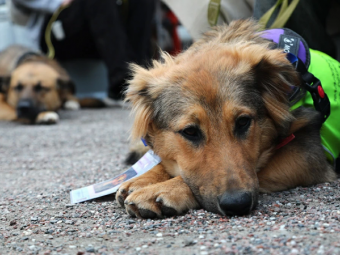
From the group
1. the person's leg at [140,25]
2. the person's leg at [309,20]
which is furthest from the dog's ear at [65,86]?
the person's leg at [309,20]

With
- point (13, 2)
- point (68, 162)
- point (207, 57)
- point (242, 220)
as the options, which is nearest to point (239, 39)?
point (207, 57)

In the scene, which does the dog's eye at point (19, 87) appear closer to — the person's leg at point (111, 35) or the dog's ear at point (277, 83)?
the person's leg at point (111, 35)

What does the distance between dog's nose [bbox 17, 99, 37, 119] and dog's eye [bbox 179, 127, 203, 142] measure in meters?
5.80

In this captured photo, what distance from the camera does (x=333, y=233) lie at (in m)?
2.09

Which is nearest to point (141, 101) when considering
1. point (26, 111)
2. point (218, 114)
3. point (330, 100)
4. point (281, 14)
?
point (218, 114)

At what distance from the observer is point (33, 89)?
8539 mm

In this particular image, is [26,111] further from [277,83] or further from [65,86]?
[277,83]

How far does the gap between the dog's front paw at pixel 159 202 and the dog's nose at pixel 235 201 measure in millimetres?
288

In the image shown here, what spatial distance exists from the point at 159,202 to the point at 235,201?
457mm

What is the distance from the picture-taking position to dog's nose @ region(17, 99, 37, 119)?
26.1ft

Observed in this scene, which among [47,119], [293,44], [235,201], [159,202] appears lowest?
[47,119]

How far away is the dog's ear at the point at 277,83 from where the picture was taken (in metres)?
2.96

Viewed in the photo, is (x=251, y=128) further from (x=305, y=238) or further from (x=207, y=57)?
(x=305, y=238)

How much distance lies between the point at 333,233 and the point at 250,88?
44.8 inches
